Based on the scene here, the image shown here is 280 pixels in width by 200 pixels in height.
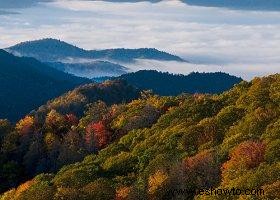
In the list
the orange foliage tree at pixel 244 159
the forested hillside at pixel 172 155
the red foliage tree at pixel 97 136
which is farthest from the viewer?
the red foliage tree at pixel 97 136

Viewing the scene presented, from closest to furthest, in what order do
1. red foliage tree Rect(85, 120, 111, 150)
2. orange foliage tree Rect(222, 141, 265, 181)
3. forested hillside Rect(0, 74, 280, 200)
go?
orange foliage tree Rect(222, 141, 265, 181) → forested hillside Rect(0, 74, 280, 200) → red foliage tree Rect(85, 120, 111, 150)

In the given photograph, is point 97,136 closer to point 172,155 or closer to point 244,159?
point 172,155

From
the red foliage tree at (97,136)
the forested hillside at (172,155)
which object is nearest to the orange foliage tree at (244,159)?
the forested hillside at (172,155)

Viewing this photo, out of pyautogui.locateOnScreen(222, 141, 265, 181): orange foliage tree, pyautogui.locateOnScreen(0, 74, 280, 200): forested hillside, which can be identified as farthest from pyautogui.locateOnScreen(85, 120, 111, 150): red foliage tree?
pyautogui.locateOnScreen(222, 141, 265, 181): orange foliage tree

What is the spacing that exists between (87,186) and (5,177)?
8172 centimetres

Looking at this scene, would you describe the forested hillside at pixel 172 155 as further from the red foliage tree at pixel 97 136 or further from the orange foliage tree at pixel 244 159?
the red foliage tree at pixel 97 136

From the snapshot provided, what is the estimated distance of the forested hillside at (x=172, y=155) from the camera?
85812mm

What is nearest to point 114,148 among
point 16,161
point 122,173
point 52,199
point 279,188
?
point 122,173

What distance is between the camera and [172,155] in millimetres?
106562

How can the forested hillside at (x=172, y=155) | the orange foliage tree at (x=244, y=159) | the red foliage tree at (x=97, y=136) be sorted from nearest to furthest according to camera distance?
the orange foliage tree at (x=244, y=159) < the forested hillside at (x=172, y=155) < the red foliage tree at (x=97, y=136)

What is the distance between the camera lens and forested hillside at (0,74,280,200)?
85.8m

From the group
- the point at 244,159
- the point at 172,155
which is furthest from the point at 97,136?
the point at 244,159

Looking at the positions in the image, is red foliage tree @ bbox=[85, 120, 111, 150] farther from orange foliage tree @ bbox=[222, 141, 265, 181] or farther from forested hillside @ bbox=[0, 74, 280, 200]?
orange foliage tree @ bbox=[222, 141, 265, 181]

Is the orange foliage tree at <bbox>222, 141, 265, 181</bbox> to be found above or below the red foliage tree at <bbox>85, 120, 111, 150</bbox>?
above
